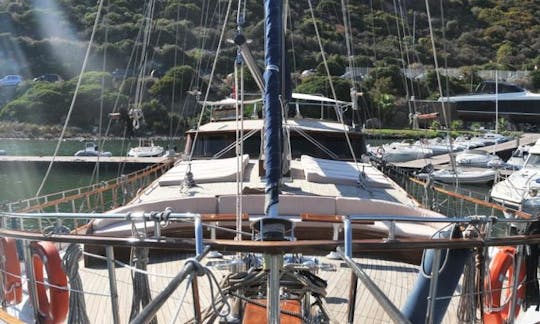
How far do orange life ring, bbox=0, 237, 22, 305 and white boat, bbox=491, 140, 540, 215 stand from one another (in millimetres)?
19035

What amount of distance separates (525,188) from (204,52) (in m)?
52.9

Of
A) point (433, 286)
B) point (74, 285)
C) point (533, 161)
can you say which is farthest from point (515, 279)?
point (533, 161)

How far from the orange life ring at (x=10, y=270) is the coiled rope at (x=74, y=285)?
1246 millimetres

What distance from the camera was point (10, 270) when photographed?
4.79 meters

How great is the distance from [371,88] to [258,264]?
7092cm

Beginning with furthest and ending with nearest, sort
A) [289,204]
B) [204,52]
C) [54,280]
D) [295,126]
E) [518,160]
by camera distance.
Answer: [204,52] → [518,160] → [295,126] → [289,204] → [54,280]

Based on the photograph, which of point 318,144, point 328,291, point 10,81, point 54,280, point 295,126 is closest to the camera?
point 54,280

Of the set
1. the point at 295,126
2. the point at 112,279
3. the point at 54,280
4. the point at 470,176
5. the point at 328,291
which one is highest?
the point at 295,126

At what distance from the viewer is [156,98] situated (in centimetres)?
6919

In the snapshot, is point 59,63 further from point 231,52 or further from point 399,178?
point 399,178

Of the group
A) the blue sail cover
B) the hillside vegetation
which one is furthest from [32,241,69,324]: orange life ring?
the hillside vegetation

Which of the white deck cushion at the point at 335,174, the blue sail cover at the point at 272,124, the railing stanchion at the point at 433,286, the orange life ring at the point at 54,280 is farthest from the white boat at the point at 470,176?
the orange life ring at the point at 54,280

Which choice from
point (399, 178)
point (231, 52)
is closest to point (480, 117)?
point (231, 52)

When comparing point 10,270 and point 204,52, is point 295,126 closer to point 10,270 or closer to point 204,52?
point 10,270
